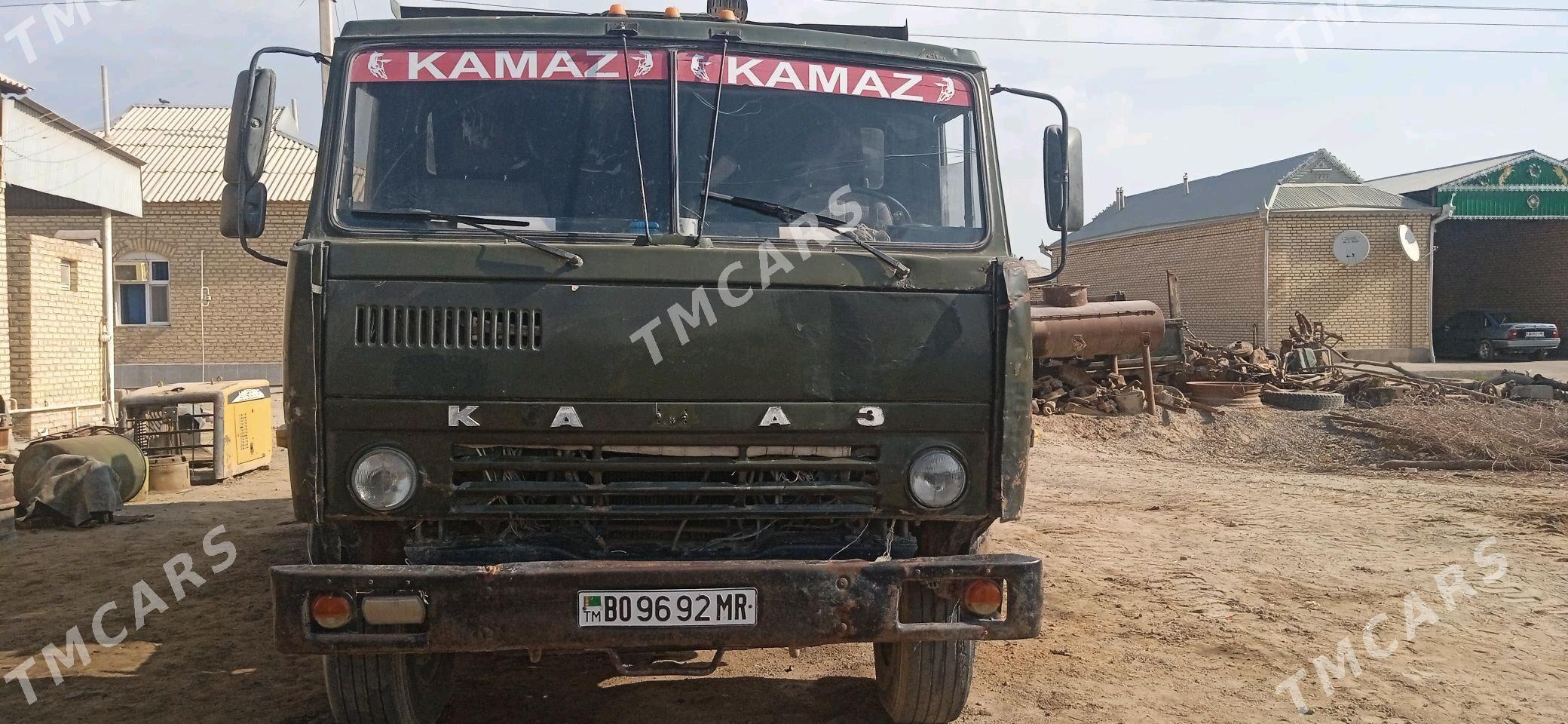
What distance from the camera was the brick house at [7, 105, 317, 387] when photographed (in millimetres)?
21172

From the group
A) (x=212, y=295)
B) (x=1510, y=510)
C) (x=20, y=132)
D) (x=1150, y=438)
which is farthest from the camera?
(x=212, y=295)

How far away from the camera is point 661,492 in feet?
10.8

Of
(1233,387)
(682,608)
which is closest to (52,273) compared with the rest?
(682,608)

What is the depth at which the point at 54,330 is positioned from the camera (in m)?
12.5

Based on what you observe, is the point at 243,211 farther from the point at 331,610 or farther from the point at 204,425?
the point at 204,425

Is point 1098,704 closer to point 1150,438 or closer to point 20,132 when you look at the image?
point 1150,438

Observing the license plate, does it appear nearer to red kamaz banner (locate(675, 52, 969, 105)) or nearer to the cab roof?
red kamaz banner (locate(675, 52, 969, 105))

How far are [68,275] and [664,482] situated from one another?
42.2ft

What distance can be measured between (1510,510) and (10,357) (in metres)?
14.9

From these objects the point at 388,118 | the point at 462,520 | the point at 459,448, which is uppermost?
the point at 388,118

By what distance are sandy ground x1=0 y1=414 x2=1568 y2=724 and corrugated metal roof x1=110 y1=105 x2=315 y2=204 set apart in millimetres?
14277

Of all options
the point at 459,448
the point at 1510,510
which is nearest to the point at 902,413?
the point at 459,448

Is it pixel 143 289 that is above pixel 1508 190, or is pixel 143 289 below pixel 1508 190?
below

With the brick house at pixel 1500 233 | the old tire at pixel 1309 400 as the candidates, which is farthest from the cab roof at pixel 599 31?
the brick house at pixel 1500 233
